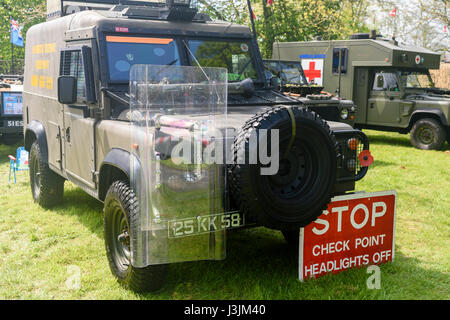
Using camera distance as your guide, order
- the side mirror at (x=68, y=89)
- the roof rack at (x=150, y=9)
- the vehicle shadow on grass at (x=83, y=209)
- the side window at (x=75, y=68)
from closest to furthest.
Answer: the side mirror at (x=68, y=89)
the side window at (x=75, y=68)
the roof rack at (x=150, y=9)
the vehicle shadow on grass at (x=83, y=209)

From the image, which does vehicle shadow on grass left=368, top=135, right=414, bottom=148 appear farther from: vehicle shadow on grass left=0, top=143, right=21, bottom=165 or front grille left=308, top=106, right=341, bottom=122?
vehicle shadow on grass left=0, top=143, right=21, bottom=165

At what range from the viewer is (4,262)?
440 cm

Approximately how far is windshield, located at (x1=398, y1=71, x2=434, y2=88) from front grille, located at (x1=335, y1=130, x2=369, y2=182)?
866 cm

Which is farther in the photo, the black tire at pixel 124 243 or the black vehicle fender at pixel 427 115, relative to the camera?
the black vehicle fender at pixel 427 115

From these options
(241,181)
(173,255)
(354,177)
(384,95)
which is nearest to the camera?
(241,181)

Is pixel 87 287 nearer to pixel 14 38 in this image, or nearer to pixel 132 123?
pixel 132 123

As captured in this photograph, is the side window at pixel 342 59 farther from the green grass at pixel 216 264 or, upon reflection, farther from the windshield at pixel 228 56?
the windshield at pixel 228 56

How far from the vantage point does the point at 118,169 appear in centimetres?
376

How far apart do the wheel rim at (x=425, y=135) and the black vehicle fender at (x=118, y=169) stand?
363 inches

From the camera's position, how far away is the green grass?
3721 millimetres

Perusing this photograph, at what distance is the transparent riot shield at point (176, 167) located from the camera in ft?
9.98

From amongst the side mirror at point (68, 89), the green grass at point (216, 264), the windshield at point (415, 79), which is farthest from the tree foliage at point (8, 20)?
the side mirror at point (68, 89)

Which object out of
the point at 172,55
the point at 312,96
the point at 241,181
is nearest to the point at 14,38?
the point at 312,96

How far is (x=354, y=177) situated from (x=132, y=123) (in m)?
1.72
